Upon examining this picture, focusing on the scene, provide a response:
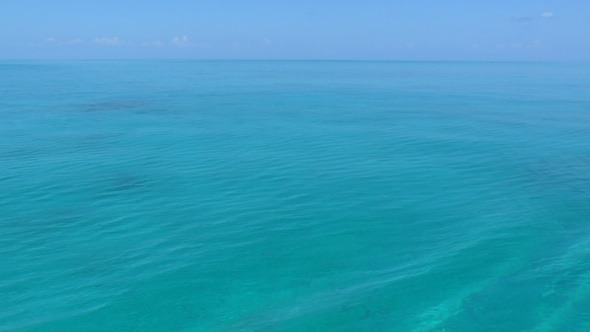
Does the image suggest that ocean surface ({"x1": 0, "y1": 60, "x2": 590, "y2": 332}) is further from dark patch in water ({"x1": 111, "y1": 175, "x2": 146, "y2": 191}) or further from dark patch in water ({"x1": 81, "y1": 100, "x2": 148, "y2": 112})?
dark patch in water ({"x1": 81, "y1": 100, "x2": 148, "y2": 112})

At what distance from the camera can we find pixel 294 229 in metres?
27.9

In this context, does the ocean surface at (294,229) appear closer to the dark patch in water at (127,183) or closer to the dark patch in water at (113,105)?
the dark patch in water at (127,183)

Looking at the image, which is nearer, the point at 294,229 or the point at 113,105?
the point at 294,229

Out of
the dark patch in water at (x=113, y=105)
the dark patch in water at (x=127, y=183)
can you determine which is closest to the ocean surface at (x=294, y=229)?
the dark patch in water at (x=127, y=183)

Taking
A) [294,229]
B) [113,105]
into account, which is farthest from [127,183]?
[113,105]

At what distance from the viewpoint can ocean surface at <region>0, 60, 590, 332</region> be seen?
20.1m

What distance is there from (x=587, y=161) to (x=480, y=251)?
23.4m

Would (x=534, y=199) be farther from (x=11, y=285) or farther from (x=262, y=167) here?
(x=11, y=285)

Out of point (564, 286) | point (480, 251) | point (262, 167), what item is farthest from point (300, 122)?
point (564, 286)

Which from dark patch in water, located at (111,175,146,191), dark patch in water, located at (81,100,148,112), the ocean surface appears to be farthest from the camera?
dark patch in water, located at (81,100,148,112)

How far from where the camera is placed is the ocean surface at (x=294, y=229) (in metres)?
20.1

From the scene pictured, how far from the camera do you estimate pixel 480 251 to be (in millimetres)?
25000

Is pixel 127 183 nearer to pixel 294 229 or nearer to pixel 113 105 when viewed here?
pixel 294 229

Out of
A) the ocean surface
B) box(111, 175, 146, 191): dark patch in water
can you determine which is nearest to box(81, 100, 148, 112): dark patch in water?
the ocean surface
